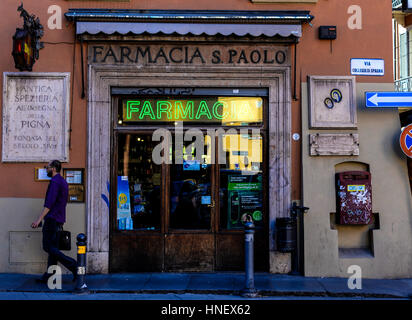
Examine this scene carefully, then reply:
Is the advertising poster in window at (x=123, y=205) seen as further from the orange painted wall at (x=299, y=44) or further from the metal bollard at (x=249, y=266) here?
the metal bollard at (x=249, y=266)

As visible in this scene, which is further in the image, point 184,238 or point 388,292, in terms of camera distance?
point 184,238

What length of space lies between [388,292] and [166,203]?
4.18 m

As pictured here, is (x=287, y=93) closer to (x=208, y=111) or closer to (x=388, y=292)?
(x=208, y=111)

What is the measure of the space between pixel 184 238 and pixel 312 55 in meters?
4.24

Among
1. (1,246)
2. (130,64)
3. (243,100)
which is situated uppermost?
(130,64)

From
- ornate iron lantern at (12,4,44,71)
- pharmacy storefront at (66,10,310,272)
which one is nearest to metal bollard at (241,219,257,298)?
pharmacy storefront at (66,10,310,272)

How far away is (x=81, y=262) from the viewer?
7418mm

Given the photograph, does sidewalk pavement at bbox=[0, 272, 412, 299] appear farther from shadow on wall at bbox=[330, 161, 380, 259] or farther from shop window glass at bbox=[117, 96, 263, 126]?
shop window glass at bbox=[117, 96, 263, 126]

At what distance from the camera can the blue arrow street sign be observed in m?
8.66

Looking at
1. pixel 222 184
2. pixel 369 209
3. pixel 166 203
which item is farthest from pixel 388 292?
pixel 166 203

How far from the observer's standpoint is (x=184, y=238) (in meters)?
9.08

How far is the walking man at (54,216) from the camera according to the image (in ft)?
26.1

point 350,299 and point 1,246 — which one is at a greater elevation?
point 1,246

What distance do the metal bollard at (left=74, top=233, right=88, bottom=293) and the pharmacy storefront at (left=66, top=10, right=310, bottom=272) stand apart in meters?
1.31
